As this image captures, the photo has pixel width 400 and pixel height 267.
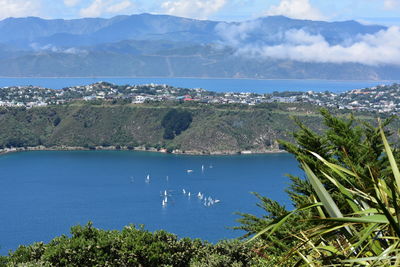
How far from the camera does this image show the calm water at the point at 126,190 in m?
30.6

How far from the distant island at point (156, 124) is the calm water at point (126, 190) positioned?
134 inches

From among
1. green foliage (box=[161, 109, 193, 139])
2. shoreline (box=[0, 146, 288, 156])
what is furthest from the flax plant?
green foliage (box=[161, 109, 193, 139])

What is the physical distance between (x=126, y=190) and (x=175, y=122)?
2510 cm

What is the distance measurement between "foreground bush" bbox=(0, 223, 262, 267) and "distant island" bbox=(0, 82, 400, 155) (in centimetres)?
4850

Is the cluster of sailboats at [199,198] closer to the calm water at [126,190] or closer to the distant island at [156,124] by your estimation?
the calm water at [126,190]

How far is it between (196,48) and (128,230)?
177 meters

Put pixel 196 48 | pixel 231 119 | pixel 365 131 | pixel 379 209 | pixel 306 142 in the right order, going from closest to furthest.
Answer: pixel 379 209, pixel 306 142, pixel 365 131, pixel 231 119, pixel 196 48

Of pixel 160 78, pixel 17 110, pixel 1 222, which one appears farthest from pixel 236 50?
pixel 1 222

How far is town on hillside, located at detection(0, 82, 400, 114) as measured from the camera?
77375 millimetres

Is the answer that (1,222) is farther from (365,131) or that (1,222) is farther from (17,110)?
(17,110)

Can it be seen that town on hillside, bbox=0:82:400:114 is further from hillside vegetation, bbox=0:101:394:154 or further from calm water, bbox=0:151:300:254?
calm water, bbox=0:151:300:254

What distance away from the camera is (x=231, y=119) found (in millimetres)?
65500

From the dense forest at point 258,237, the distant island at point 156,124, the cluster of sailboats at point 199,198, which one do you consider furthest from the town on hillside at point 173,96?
the dense forest at point 258,237

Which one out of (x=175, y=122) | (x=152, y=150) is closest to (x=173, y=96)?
(x=175, y=122)
